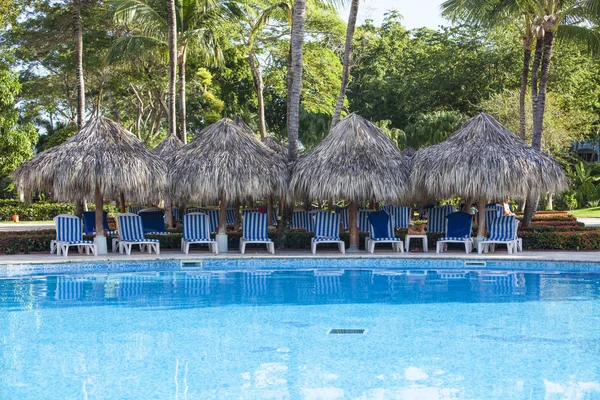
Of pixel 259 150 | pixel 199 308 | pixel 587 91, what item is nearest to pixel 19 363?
pixel 199 308

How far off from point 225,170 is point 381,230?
10.6 feet

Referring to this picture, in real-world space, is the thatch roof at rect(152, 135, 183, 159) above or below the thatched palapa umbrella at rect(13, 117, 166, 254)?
above

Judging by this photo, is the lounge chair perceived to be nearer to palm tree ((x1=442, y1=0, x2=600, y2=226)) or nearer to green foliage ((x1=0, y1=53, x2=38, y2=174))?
palm tree ((x1=442, y1=0, x2=600, y2=226))

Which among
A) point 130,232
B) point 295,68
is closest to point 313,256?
point 130,232

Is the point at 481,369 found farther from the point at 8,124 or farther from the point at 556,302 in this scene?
the point at 8,124

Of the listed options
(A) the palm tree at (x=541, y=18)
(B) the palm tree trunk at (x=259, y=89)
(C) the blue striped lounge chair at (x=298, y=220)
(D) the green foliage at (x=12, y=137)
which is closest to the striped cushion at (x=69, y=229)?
(C) the blue striped lounge chair at (x=298, y=220)

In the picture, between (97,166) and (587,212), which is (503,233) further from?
(587,212)

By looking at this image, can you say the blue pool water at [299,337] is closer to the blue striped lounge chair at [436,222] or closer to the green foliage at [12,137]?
the blue striped lounge chair at [436,222]

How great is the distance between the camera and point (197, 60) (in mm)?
27531

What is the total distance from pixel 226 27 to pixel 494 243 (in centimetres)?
1211

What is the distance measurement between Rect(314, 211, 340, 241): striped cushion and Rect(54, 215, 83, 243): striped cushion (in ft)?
14.6

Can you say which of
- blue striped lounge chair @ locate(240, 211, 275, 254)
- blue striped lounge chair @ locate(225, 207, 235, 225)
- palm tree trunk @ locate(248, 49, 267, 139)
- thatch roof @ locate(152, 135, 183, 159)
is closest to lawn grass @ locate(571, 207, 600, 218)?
palm tree trunk @ locate(248, 49, 267, 139)

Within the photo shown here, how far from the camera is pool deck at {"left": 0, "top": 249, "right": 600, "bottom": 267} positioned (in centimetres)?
1373

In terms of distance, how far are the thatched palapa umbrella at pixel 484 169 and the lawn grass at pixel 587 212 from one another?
15.7 m
